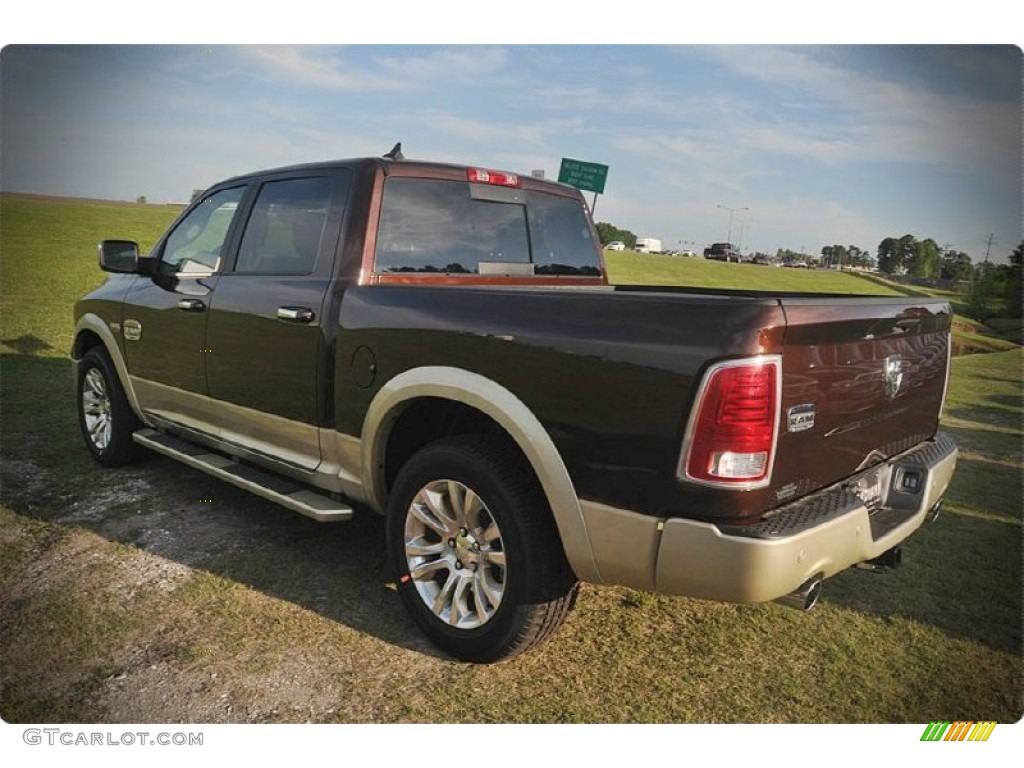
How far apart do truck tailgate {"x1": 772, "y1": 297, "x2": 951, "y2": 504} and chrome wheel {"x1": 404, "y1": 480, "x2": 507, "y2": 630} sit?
1080 millimetres

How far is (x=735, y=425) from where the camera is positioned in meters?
2.14

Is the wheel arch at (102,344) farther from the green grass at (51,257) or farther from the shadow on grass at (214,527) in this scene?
the green grass at (51,257)

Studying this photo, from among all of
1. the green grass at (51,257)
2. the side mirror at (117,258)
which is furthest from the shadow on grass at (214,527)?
the green grass at (51,257)

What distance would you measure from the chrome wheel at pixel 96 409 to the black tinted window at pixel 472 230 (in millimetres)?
2800

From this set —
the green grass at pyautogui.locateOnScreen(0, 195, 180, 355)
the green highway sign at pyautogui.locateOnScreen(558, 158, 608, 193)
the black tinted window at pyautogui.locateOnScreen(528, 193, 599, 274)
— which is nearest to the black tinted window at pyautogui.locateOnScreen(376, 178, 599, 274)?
the black tinted window at pyautogui.locateOnScreen(528, 193, 599, 274)

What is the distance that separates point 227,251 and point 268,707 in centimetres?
244

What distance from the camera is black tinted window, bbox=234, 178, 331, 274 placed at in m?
3.50

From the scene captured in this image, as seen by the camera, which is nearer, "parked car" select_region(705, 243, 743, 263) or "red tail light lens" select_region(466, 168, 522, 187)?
"red tail light lens" select_region(466, 168, 522, 187)

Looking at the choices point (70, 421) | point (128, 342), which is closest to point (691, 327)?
point (128, 342)

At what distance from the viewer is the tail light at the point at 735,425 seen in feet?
6.95

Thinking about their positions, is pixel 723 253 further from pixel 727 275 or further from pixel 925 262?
pixel 925 262

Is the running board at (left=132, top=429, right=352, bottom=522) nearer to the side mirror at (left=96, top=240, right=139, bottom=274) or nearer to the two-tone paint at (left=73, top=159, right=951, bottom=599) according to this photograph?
the two-tone paint at (left=73, top=159, right=951, bottom=599)

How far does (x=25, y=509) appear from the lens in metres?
4.24
